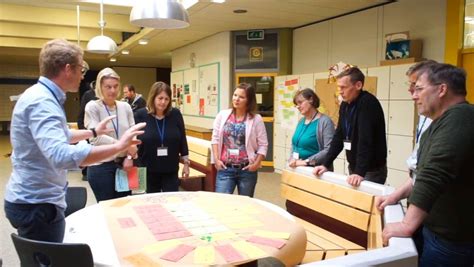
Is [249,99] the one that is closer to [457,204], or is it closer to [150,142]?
[150,142]

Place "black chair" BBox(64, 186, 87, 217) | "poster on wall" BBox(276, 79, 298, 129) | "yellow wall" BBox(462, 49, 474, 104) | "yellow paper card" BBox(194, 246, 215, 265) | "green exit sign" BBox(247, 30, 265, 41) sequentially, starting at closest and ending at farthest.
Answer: "yellow paper card" BBox(194, 246, 215, 265)
"black chair" BBox(64, 186, 87, 217)
"yellow wall" BBox(462, 49, 474, 104)
"poster on wall" BBox(276, 79, 298, 129)
"green exit sign" BBox(247, 30, 265, 41)

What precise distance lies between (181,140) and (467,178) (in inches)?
86.8

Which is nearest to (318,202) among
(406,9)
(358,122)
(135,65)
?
(358,122)

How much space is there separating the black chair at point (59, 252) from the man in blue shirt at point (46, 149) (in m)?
0.28

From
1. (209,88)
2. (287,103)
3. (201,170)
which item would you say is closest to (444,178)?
(201,170)

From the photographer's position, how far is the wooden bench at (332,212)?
7.59 feet

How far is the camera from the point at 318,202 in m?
2.73

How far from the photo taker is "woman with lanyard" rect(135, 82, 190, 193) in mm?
3072

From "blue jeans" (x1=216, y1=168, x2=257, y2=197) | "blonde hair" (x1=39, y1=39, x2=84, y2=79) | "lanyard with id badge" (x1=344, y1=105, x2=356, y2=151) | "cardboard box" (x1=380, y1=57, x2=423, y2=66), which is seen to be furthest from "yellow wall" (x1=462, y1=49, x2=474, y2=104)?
"blonde hair" (x1=39, y1=39, x2=84, y2=79)

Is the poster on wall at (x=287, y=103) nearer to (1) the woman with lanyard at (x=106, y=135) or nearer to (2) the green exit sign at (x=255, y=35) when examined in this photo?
(2) the green exit sign at (x=255, y=35)

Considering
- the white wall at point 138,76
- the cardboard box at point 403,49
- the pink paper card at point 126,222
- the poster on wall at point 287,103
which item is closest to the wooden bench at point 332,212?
the pink paper card at point 126,222

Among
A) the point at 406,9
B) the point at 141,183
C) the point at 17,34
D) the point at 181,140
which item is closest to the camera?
the point at 141,183

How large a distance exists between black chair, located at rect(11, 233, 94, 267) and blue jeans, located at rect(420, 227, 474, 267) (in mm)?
1349

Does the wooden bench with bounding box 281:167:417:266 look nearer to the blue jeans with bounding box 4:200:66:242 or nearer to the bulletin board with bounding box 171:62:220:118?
the blue jeans with bounding box 4:200:66:242
